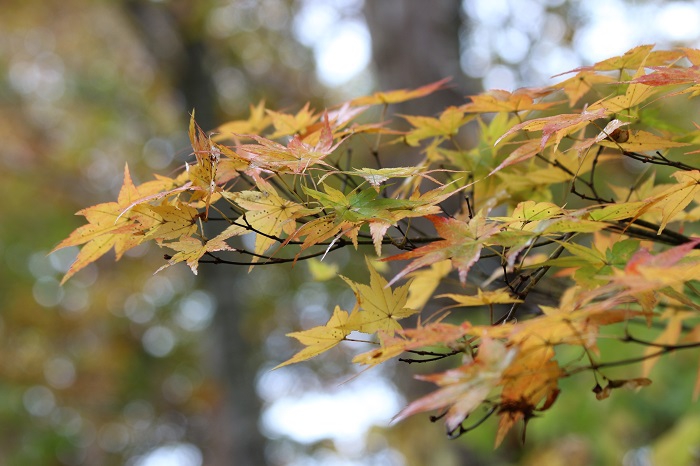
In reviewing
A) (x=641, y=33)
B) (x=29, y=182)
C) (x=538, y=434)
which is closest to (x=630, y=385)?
(x=538, y=434)

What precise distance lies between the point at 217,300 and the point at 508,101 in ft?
14.3

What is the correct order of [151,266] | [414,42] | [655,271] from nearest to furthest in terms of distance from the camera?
[655,271] < [414,42] < [151,266]

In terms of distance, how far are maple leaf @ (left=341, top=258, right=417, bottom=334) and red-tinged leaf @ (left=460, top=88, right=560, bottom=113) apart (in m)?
0.29

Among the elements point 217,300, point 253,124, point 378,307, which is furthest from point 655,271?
point 217,300

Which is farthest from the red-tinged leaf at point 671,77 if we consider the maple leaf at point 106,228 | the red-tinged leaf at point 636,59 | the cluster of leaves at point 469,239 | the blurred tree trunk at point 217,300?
the blurred tree trunk at point 217,300

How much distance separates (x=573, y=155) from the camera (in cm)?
96

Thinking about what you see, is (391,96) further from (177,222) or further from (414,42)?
(414,42)

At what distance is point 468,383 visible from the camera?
550 mm

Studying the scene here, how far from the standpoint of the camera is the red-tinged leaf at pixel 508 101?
2.84 feet

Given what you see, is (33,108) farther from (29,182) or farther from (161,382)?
(161,382)

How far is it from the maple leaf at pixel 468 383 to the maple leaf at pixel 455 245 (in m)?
0.08

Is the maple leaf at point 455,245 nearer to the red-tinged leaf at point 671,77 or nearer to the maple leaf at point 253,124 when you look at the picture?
the red-tinged leaf at point 671,77

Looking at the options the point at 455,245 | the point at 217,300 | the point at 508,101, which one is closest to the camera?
the point at 455,245

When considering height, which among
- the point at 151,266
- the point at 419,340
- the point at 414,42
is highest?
the point at 419,340
